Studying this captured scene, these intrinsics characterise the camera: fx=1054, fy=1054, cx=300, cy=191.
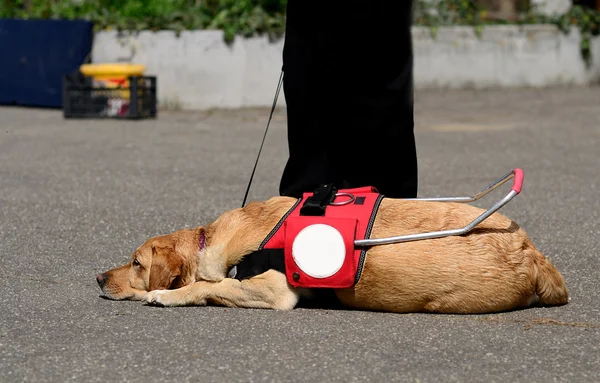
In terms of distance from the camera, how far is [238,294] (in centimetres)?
445

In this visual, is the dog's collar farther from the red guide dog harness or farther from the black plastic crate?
the black plastic crate

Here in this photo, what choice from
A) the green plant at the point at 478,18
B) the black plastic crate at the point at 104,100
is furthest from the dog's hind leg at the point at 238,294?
the green plant at the point at 478,18

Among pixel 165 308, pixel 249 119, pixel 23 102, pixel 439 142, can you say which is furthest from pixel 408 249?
pixel 23 102

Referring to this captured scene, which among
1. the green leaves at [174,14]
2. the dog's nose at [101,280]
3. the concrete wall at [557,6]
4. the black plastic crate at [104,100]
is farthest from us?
the concrete wall at [557,6]

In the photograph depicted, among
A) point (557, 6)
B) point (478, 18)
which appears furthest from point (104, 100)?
point (557, 6)

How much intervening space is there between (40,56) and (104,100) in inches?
61.0

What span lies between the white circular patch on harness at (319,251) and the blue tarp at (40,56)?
936 centimetres

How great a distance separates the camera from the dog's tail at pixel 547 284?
4320 mm

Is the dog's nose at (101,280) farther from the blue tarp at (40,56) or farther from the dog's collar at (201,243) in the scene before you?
the blue tarp at (40,56)

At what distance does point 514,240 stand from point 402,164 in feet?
3.71

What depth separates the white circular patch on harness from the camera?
4227mm

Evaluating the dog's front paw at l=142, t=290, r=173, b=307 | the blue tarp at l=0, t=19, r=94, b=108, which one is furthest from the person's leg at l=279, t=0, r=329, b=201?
the blue tarp at l=0, t=19, r=94, b=108

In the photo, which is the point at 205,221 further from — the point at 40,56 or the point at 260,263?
the point at 40,56

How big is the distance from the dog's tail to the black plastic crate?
826cm
